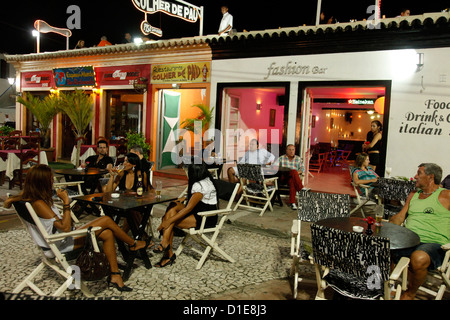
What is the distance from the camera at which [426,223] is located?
3834 mm

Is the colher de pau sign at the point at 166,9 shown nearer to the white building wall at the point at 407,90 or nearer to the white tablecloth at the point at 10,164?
the white building wall at the point at 407,90

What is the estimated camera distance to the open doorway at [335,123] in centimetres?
844

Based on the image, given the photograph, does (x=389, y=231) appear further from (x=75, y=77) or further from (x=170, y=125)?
(x=75, y=77)

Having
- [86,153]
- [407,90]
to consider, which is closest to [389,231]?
[407,90]

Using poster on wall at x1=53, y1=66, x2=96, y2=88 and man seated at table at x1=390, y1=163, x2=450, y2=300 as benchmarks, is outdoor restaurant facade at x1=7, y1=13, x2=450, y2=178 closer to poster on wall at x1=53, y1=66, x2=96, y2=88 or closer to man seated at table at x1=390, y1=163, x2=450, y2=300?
poster on wall at x1=53, y1=66, x2=96, y2=88

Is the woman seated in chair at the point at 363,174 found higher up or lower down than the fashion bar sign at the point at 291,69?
lower down

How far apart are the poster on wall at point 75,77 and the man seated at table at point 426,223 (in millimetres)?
11352

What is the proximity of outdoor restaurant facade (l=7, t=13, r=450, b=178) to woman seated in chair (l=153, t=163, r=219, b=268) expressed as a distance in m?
4.74

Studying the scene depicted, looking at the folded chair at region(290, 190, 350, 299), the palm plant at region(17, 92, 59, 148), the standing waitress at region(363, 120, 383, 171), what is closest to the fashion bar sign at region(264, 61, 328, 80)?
the standing waitress at region(363, 120, 383, 171)

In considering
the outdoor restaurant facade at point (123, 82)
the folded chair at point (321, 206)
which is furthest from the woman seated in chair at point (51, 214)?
the outdoor restaurant facade at point (123, 82)

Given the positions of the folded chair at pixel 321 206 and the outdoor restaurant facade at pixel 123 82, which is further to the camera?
the outdoor restaurant facade at pixel 123 82

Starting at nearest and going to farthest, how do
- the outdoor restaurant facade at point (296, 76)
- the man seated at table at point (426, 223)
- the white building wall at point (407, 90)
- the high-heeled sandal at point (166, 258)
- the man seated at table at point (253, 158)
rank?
the man seated at table at point (426, 223), the high-heeled sandal at point (166, 258), the white building wall at point (407, 90), the outdoor restaurant facade at point (296, 76), the man seated at table at point (253, 158)

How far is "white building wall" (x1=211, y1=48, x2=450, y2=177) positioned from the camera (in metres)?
7.29

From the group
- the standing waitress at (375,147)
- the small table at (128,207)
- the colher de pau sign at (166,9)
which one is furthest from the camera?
the colher de pau sign at (166,9)
